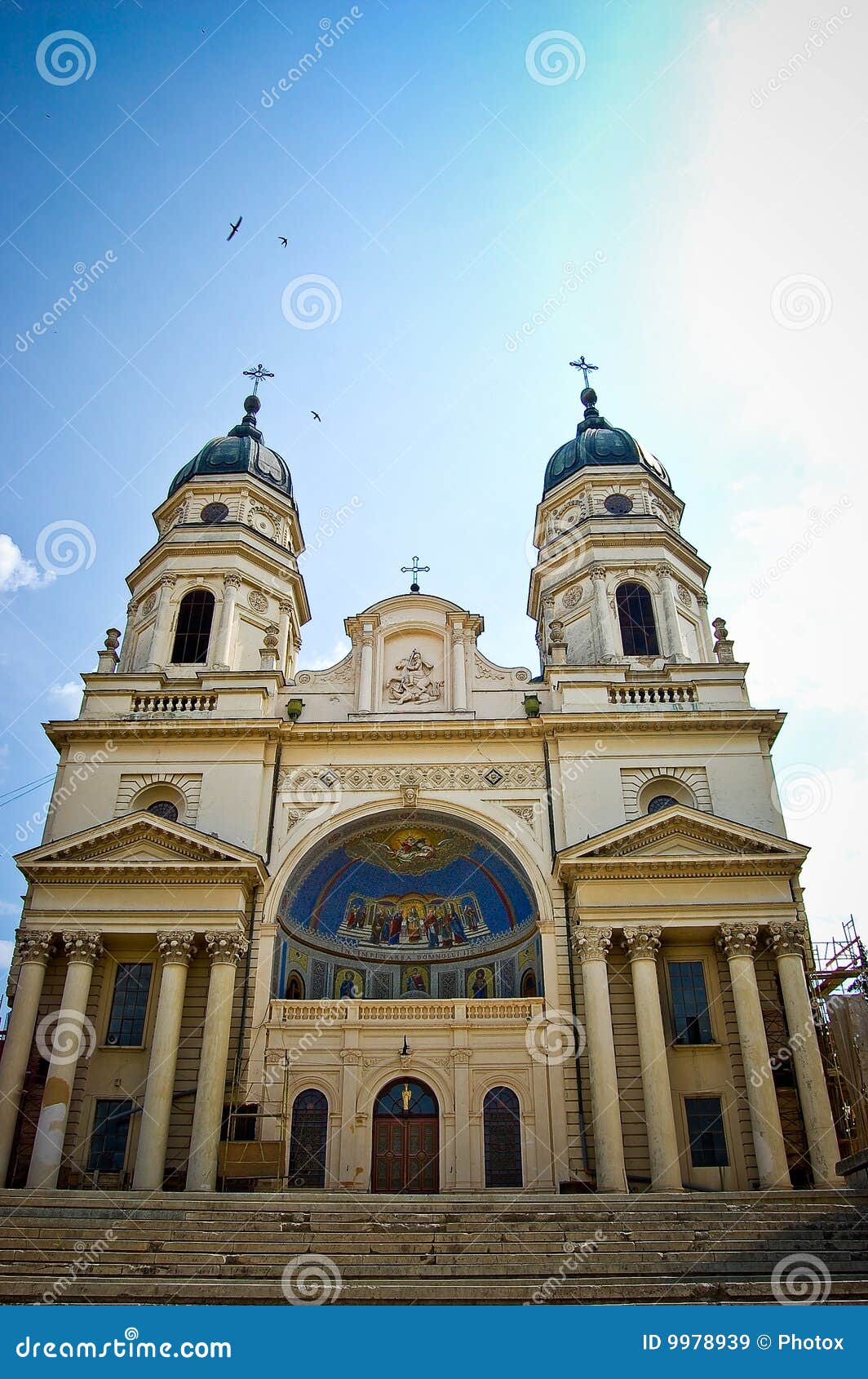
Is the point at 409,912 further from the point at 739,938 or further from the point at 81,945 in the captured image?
the point at 739,938

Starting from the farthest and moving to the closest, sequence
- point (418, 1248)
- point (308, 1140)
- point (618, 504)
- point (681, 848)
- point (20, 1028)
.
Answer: point (618, 504) < point (681, 848) < point (308, 1140) < point (20, 1028) < point (418, 1248)

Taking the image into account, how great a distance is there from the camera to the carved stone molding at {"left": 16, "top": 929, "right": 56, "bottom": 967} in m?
24.1

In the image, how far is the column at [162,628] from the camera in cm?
3080

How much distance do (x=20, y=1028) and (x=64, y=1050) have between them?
3.50 feet

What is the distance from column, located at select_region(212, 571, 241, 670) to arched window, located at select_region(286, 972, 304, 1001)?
8980 mm

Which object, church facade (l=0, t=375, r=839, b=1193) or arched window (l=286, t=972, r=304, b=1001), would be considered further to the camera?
arched window (l=286, t=972, r=304, b=1001)

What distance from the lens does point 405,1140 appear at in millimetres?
24531

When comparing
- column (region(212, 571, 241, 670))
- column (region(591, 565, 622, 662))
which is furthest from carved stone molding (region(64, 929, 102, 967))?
column (region(591, 565, 622, 662))

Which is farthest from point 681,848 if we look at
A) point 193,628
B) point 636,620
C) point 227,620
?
point 193,628

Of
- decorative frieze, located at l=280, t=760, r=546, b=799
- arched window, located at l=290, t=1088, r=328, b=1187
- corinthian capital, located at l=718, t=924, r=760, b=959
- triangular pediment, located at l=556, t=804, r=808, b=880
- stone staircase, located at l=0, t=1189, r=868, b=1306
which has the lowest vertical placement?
stone staircase, located at l=0, t=1189, r=868, b=1306

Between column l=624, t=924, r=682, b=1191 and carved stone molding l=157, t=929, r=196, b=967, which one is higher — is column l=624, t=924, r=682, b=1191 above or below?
below

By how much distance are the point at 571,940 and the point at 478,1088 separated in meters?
4.00

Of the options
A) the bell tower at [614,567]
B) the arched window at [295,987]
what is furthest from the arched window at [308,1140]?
the bell tower at [614,567]

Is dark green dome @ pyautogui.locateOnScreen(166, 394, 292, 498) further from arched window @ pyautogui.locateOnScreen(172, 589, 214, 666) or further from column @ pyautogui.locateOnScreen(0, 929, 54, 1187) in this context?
column @ pyautogui.locateOnScreen(0, 929, 54, 1187)
